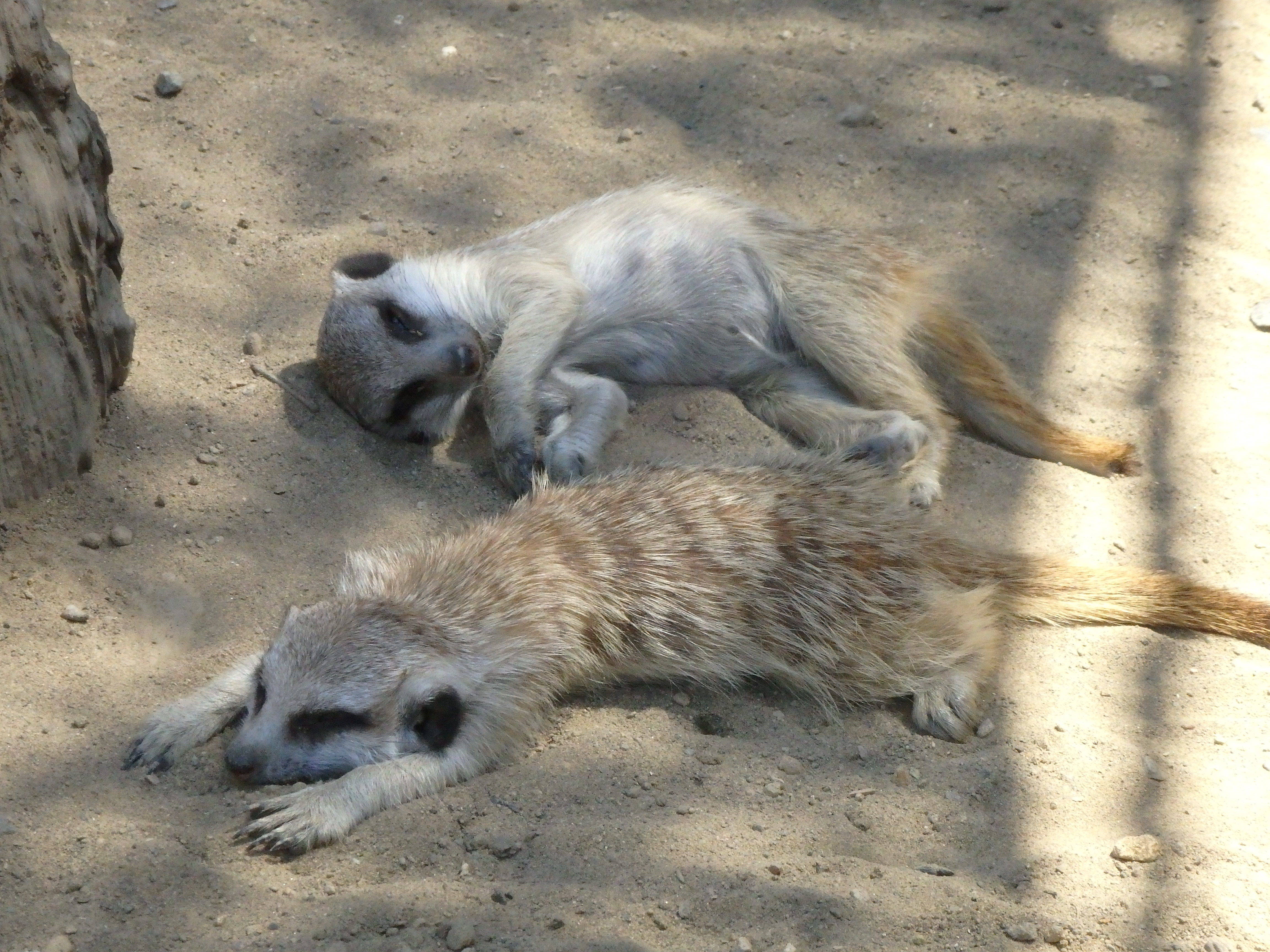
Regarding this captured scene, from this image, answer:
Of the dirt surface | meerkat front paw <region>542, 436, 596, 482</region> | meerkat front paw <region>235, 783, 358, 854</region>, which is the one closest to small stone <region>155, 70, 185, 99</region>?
the dirt surface

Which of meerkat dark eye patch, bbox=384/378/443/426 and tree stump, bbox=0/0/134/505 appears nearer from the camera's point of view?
tree stump, bbox=0/0/134/505

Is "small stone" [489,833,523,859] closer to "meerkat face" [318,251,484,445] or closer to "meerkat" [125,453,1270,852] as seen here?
"meerkat" [125,453,1270,852]

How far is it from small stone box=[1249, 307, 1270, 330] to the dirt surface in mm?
46

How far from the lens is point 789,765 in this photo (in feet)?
8.61

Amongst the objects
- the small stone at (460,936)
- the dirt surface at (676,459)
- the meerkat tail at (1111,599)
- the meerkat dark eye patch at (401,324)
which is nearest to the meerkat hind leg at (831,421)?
the dirt surface at (676,459)

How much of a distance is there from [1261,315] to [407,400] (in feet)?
8.71

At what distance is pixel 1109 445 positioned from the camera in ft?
11.6

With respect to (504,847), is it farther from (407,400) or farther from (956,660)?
(407,400)

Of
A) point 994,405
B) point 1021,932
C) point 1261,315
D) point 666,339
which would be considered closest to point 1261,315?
point 1261,315

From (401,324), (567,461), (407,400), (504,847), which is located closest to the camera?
(504,847)

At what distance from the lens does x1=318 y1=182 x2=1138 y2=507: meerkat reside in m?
3.60

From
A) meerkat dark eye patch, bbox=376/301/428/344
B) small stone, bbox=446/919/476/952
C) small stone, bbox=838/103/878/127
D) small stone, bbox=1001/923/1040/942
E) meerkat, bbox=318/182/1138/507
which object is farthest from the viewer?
small stone, bbox=838/103/878/127

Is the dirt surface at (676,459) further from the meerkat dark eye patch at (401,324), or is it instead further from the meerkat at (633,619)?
the meerkat dark eye patch at (401,324)

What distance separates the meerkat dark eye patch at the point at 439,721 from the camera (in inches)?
101
